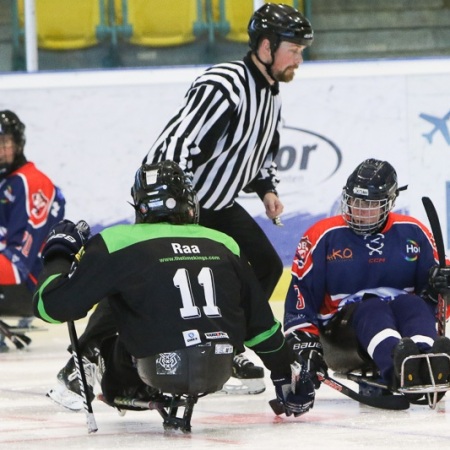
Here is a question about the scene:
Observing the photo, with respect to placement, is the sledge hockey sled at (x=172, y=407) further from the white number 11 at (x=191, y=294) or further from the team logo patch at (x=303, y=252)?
the team logo patch at (x=303, y=252)

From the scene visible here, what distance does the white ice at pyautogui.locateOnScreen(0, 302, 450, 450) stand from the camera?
3.19 m

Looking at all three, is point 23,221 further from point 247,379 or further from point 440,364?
point 440,364

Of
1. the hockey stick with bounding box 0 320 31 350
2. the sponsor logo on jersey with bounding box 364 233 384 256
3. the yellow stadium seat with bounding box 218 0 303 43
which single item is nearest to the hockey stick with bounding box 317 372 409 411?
the sponsor logo on jersey with bounding box 364 233 384 256

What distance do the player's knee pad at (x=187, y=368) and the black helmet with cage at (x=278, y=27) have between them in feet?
4.68

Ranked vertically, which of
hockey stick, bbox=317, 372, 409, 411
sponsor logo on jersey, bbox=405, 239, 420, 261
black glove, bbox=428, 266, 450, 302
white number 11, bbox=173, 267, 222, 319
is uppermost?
white number 11, bbox=173, 267, 222, 319

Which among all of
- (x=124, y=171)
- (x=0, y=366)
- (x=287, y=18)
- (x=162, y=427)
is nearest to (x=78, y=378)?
(x=162, y=427)

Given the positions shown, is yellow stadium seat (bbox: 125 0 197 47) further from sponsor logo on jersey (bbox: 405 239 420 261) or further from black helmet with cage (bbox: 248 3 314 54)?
sponsor logo on jersey (bbox: 405 239 420 261)

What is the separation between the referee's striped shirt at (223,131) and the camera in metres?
4.35

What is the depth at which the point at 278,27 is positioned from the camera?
4488 millimetres

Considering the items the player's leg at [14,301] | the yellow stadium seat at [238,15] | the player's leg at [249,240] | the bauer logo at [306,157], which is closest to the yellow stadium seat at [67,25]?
the yellow stadium seat at [238,15]

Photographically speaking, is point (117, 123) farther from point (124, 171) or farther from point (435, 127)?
point (435, 127)

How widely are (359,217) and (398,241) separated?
16 centimetres

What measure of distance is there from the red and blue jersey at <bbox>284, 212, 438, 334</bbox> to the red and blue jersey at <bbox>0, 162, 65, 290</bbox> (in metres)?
2.30

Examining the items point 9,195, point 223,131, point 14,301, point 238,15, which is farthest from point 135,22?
point 223,131
